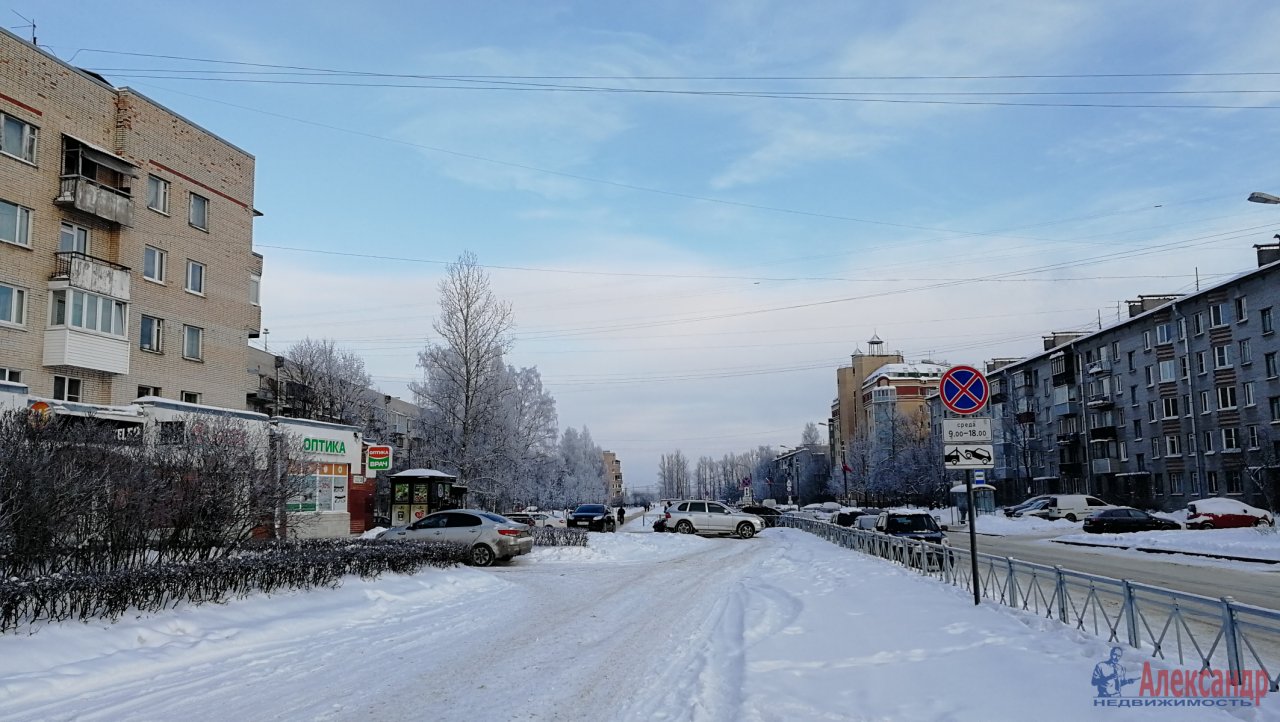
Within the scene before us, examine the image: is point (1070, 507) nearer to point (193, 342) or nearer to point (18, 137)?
point (193, 342)

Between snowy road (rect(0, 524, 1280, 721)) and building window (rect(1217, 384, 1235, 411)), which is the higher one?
building window (rect(1217, 384, 1235, 411))

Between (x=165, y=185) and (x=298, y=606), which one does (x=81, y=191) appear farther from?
(x=298, y=606)

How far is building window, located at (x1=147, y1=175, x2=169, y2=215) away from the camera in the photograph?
103ft

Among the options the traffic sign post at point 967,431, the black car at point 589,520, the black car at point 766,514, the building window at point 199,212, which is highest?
the building window at point 199,212

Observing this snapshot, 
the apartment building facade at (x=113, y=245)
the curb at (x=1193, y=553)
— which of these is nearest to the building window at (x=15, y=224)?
the apartment building facade at (x=113, y=245)

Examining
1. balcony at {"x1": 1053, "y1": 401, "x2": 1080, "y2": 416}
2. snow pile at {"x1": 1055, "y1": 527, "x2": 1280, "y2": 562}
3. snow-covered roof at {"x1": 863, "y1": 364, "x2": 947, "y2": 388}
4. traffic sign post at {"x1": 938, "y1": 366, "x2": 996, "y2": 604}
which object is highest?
snow-covered roof at {"x1": 863, "y1": 364, "x2": 947, "y2": 388}

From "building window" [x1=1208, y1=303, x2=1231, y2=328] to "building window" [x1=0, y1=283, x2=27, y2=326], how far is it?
2258 inches

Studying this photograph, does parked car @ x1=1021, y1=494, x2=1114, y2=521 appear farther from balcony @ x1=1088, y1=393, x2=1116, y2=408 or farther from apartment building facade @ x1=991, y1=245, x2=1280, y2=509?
balcony @ x1=1088, y1=393, x2=1116, y2=408

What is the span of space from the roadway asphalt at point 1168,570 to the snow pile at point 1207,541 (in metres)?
1.14

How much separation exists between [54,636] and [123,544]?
13.4 feet

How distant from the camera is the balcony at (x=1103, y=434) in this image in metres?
61.8

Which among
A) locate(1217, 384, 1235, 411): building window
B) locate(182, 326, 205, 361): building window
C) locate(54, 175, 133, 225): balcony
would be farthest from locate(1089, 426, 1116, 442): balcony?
locate(54, 175, 133, 225): balcony

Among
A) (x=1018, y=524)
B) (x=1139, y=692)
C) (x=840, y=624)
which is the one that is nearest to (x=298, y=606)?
(x=840, y=624)

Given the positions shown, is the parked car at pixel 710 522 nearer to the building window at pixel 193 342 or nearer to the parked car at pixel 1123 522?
the parked car at pixel 1123 522
